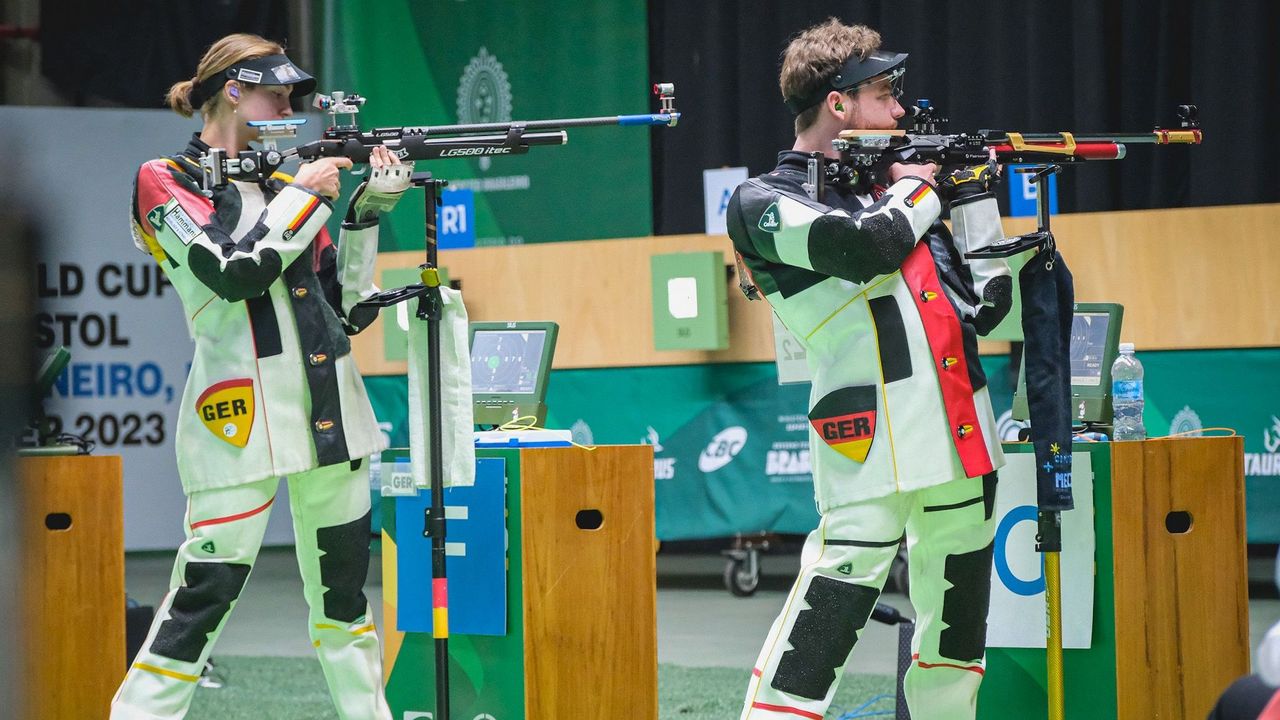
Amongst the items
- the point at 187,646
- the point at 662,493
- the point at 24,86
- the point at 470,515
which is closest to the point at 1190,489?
the point at 470,515

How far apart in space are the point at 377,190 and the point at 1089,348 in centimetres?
171

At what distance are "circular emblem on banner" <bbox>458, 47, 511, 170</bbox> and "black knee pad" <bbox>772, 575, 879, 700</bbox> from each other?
18.5 ft

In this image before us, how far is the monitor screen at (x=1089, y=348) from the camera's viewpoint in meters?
3.39

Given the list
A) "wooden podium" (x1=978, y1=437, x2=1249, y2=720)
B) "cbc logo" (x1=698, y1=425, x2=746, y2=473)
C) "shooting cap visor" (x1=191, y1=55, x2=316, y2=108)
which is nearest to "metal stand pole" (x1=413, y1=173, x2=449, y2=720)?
"shooting cap visor" (x1=191, y1=55, x2=316, y2=108)

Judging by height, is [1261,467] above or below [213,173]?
below

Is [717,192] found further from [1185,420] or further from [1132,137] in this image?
[1132,137]

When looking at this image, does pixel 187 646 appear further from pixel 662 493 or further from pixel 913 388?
pixel 662 493

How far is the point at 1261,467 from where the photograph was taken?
5336mm

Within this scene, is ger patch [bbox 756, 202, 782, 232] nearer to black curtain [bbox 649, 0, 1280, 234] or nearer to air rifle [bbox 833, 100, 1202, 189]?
air rifle [bbox 833, 100, 1202, 189]

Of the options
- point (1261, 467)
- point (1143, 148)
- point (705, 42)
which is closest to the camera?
point (1261, 467)

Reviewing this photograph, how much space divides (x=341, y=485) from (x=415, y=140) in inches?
29.6

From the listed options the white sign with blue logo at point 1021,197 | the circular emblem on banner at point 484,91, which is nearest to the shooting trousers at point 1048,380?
the white sign with blue logo at point 1021,197

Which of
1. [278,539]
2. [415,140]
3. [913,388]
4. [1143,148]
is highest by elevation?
[1143,148]

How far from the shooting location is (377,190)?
9.98 feet
